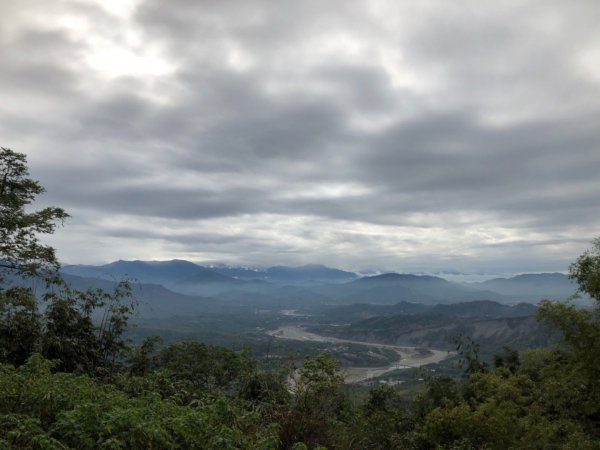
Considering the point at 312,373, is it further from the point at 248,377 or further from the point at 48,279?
the point at 48,279

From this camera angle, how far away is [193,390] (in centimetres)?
2083

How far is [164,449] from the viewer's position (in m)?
8.09

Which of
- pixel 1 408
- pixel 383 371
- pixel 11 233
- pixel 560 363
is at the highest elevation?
pixel 11 233

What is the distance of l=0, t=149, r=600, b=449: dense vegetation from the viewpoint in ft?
28.2

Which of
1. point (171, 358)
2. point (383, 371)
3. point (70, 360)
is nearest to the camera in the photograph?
point (70, 360)

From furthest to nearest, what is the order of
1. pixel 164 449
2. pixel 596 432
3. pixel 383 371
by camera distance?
1. pixel 383 371
2. pixel 596 432
3. pixel 164 449

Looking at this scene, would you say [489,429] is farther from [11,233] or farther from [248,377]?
[11,233]

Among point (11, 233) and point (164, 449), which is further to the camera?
point (11, 233)

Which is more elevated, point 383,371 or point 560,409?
point 560,409

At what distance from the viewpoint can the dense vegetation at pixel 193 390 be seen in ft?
28.2

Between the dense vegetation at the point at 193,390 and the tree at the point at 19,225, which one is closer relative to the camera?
the dense vegetation at the point at 193,390

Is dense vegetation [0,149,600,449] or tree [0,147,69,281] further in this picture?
tree [0,147,69,281]

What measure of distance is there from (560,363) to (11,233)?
3318 cm

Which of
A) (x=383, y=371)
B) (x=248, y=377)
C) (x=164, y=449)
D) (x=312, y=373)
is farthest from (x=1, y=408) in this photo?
(x=383, y=371)
